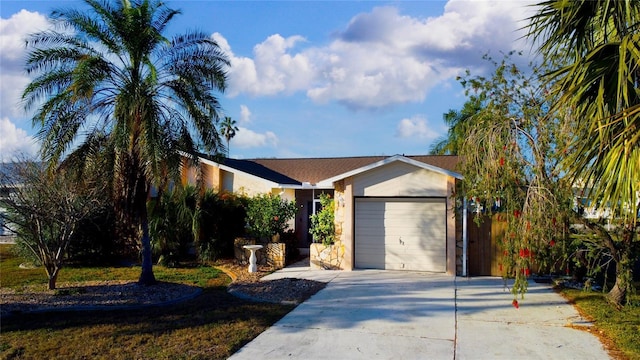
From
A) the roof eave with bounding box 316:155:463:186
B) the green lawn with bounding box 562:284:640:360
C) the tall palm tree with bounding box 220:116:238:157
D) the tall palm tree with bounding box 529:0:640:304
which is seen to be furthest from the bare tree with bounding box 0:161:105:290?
the tall palm tree with bounding box 220:116:238:157

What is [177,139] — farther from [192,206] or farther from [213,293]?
[192,206]

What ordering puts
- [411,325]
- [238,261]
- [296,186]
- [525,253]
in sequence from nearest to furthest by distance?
1. [525,253]
2. [411,325]
3. [238,261]
4. [296,186]

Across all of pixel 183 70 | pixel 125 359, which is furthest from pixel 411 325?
pixel 183 70

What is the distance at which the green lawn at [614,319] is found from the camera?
6.88 metres

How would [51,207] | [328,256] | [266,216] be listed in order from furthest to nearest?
[266,216], [328,256], [51,207]

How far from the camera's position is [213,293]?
10.7 m

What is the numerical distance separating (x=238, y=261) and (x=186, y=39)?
7362 millimetres

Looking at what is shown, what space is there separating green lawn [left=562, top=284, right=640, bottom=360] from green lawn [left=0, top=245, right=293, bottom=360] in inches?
213

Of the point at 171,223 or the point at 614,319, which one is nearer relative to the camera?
the point at 614,319

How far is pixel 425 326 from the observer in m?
8.05

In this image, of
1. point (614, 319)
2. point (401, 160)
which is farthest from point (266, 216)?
point (614, 319)

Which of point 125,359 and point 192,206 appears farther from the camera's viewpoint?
point 192,206

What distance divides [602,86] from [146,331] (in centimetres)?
729

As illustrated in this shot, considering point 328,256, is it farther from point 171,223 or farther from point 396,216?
point 171,223
